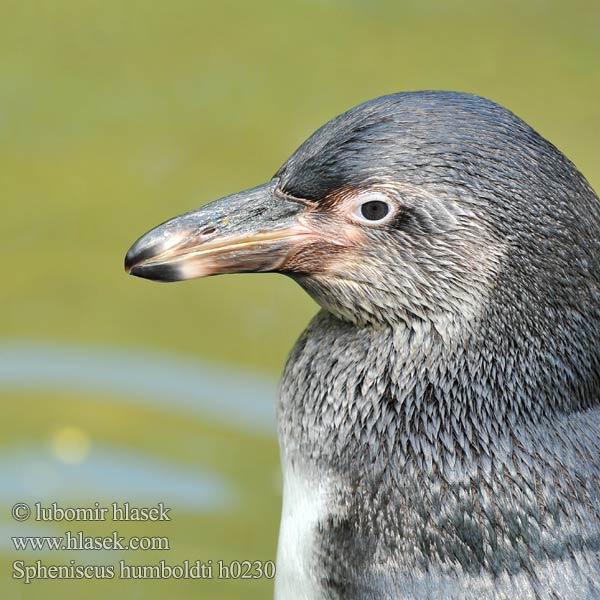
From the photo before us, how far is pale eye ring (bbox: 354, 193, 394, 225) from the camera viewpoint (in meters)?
2.74

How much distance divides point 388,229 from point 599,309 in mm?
486

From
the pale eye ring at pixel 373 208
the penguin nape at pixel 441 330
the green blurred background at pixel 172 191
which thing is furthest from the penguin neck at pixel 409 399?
the green blurred background at pixel 172 191

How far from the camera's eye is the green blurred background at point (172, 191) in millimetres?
4145

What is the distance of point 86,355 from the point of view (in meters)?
4.44

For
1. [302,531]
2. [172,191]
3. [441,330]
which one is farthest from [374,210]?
[172,191]

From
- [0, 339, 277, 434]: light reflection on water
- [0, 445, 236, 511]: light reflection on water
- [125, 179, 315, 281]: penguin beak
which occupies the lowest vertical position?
[125, 179, 315, 281]: penguin beak

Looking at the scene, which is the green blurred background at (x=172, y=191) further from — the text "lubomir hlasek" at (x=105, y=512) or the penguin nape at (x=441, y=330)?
the penguin nape at (x=441, y=330)

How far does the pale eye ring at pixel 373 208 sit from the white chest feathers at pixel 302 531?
0.61 meters

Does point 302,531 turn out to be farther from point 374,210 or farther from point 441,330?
point 374,210

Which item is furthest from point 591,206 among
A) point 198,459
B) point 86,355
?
point 86,355

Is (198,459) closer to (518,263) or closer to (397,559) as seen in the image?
(397,559)

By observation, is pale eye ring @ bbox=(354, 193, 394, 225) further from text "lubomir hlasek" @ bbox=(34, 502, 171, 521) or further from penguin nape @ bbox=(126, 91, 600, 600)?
text "lubomir hlasek" @ bbox=(34, 502, 171, 521)

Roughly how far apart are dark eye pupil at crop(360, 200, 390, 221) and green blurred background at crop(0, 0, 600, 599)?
157 centimetres

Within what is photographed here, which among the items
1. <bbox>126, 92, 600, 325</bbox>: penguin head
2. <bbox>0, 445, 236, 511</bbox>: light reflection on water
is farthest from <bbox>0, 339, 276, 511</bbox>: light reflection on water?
<bbox>126, 92, 600, 325</bbox>: penguin head
